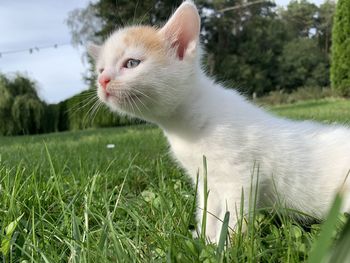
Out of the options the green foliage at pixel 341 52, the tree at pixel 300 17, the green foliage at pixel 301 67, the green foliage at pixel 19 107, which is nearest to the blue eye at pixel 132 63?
the green foliage at pixel 341 52

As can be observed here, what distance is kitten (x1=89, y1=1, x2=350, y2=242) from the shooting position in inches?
63.0

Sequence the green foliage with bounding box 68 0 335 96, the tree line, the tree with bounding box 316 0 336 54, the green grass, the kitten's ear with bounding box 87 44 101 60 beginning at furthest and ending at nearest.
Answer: the tree with bounding box 316 0 336 54
the green foliage with bounding box 68 0 335 96
the tree line
the green grass
the kitten's ear with bounding box 87 44 101 60

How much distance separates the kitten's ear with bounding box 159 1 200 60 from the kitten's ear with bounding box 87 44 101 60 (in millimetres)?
339

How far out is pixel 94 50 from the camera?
201 cm

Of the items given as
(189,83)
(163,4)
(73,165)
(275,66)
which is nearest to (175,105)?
(189,83)

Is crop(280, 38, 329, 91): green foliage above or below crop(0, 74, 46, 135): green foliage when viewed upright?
above

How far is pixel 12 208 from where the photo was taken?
159 centimetres

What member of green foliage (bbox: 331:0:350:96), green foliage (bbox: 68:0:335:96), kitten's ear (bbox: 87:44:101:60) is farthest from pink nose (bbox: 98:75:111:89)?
green foliage (bbox: 68:0:335:96)

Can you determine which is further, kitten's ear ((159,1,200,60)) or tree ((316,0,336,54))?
tree ((316,0,336,54))

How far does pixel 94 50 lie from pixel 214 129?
2.35 ft

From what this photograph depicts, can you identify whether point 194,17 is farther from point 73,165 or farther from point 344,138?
point 73,165

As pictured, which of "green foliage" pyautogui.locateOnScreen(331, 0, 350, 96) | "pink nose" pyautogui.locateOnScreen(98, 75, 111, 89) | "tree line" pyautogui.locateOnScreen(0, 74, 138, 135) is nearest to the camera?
"pink nose" pyautogui.locateOnScreen(98, 75, 111, 89)

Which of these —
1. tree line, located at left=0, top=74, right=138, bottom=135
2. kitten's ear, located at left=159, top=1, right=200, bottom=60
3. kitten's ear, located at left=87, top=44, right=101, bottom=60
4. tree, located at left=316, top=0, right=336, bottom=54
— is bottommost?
tree line, located at left=0, top=74, right=138, bottom=135

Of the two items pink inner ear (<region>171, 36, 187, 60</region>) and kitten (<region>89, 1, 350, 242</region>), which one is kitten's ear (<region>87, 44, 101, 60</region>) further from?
pink inner ear (<region>171, 36, 187, 60</region>)
